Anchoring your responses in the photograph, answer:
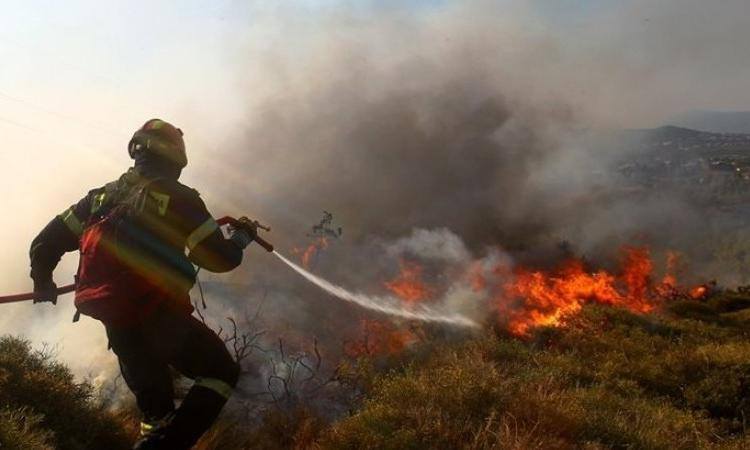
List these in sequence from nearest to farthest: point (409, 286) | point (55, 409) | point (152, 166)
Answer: point (152, 166)
point (55, 409)
point (409, 286)

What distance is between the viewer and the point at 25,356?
5.03m

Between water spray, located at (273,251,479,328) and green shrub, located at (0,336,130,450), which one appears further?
water spray, located at (273,251,479,328)

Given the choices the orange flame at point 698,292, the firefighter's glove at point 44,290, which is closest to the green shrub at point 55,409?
the firefighter's glove at point 44,290

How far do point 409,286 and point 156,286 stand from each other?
12.0 m

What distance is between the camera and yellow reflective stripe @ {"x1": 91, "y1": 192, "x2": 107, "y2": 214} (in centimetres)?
314

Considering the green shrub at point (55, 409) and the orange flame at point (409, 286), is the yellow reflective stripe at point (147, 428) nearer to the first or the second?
the green shrub at point (55, 409)

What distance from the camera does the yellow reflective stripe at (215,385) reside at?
3.03m

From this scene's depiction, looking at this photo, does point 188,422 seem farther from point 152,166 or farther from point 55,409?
point 55,409

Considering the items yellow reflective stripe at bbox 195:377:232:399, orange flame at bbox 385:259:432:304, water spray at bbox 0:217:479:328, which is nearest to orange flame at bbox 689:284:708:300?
orange flame at bbox 385:259:432:304

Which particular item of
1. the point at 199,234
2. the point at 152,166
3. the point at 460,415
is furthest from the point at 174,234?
the point at 460,415

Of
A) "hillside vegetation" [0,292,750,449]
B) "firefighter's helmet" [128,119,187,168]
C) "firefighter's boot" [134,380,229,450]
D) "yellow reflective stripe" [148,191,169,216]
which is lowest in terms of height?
"hillside vegetation" [0,292,750,449]

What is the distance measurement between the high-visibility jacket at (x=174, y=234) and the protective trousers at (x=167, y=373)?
0.20 metres

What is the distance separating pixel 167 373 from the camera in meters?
3.03

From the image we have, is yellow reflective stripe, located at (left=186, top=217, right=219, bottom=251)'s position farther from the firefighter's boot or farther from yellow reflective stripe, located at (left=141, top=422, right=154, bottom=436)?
yellow reflective stripe, located at (left=141, top=422, right=154, bottom=436)
